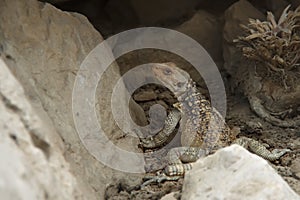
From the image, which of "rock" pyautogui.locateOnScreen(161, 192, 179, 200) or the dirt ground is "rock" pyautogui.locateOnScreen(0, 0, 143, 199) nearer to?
the dirt ground

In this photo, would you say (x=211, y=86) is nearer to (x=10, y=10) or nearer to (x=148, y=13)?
(x=148, y=13)

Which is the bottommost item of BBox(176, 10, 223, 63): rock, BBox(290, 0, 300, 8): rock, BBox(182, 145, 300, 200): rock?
BBox(176, 10, 223, 63): rock

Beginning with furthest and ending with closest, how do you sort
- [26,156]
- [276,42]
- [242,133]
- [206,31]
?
1. [206,31]
2. [242,133]
3. [276,42]
4. [26,156]

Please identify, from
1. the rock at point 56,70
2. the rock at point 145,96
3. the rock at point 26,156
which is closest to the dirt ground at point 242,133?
the rock at point 145,96

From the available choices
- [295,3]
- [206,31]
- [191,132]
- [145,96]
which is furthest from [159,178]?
[295,3]

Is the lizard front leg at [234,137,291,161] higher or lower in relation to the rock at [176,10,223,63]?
lower

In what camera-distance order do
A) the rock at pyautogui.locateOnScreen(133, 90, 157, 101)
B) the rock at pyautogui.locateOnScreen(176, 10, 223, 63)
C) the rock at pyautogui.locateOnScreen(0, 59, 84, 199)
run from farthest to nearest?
the rock at pyautogui.locateOnScreen(176, 10, 223, 63) < the rock at pyautogui.locateOnScreen(133, 90, 157, 101) < the rock at pyautogui.locateOnScreen(0, 59, 84, 199)

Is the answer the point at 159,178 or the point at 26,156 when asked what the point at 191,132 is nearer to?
the point at 159,178

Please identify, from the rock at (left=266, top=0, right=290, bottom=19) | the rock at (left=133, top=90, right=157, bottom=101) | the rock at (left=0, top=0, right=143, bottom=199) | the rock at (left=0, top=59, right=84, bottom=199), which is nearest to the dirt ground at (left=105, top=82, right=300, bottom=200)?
the rock at (left=133, top=90, right=157, bottom=101)
